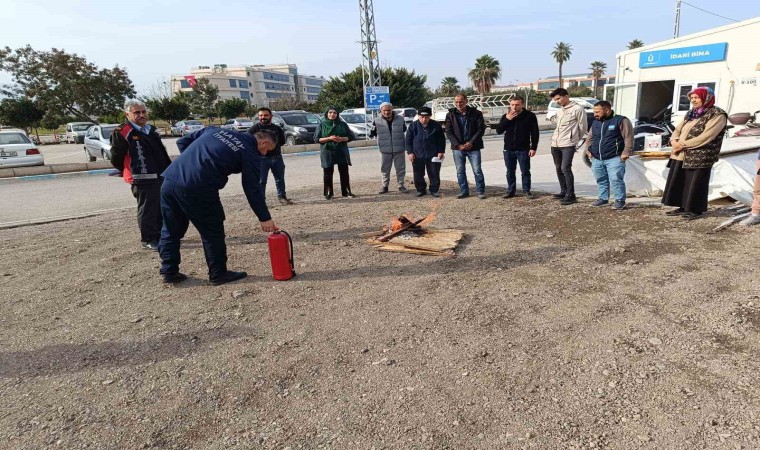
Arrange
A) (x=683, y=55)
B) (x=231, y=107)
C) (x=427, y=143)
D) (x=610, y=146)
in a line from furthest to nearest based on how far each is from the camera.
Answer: (x=231, y=107)
(x=683, y=55)
(x=427, y=143)
(x=610, y=146)

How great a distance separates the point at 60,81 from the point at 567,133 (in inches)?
1776

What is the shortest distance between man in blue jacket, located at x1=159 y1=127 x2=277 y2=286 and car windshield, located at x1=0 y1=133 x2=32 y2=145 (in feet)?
45.6

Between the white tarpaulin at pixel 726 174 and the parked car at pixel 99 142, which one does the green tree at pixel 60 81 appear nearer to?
the parked car at pixel 99 142

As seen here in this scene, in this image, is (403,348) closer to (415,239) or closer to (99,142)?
(415,239)

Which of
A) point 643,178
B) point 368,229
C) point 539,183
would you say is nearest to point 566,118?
point 643,178

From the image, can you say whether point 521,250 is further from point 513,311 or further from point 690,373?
point 690,373

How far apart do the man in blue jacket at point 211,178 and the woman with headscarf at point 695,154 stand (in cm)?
504

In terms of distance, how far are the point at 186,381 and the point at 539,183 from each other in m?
7.81

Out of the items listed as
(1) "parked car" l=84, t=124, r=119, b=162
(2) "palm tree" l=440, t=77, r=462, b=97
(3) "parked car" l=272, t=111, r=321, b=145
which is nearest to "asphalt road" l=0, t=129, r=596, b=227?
(1) "parked car" l=84, t=124, r=119, b=162

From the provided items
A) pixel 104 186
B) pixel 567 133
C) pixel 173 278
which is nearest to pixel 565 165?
pixel 567 133

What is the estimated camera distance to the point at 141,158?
5.27 meters

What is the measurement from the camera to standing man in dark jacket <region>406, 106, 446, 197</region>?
26.1 ft

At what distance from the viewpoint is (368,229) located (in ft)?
20.8

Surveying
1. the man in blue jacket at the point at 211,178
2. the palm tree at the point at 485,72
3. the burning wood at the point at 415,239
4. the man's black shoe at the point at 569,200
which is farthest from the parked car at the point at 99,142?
the palm tree at the point at 485,72
